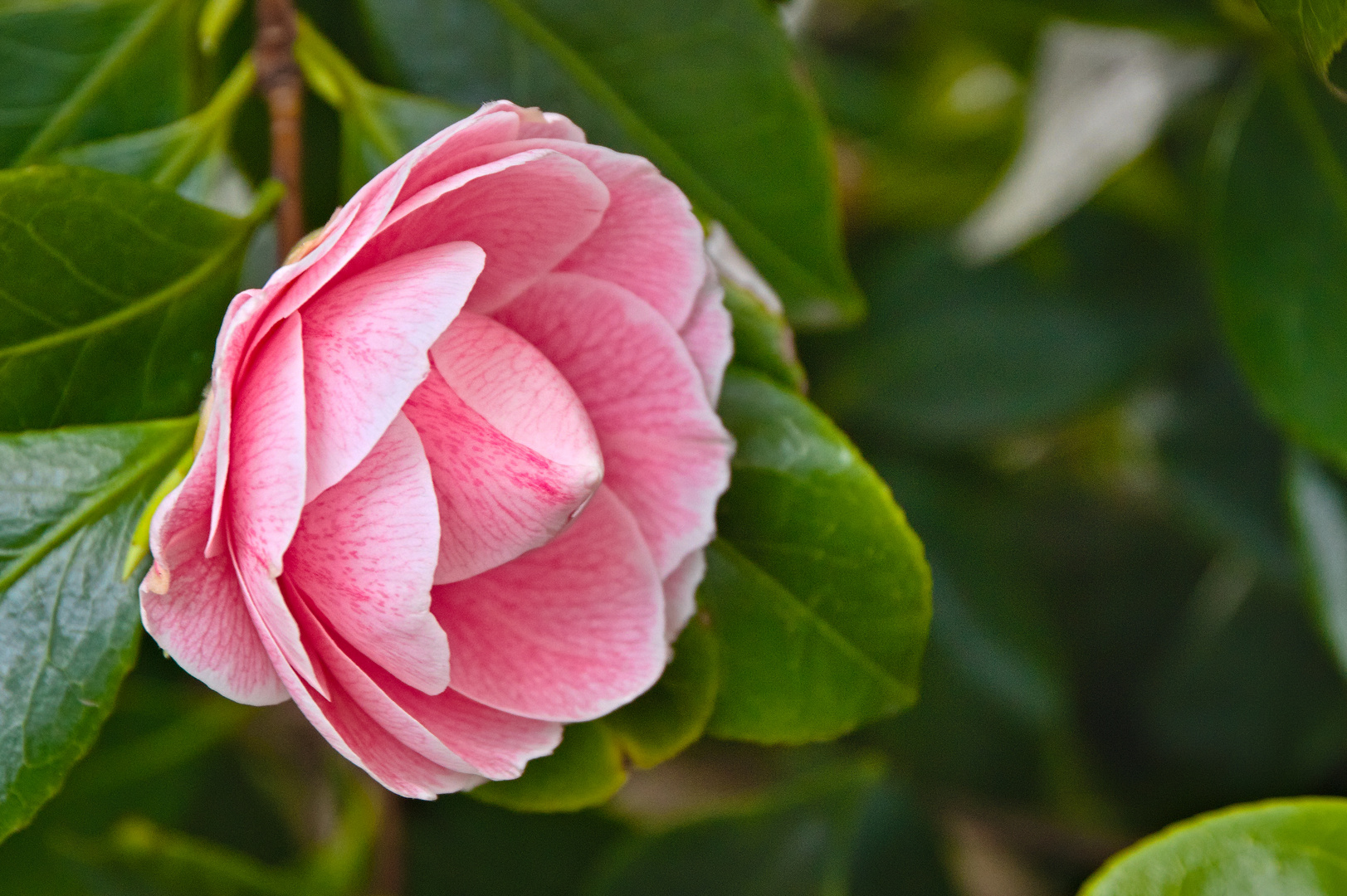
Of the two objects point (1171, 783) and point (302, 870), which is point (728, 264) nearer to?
point (302, 870)

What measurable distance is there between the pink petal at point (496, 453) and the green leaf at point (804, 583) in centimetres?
11

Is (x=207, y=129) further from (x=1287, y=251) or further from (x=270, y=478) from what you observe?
(x=1287, y=251)

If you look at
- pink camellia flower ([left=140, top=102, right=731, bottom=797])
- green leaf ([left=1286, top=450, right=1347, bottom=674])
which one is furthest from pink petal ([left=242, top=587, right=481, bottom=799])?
green leaf ([left=1286, top=450, right=1347, bottom=674])

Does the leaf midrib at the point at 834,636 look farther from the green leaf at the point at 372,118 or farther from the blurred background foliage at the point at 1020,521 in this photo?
the blurred background foliage at the point at 1020,521

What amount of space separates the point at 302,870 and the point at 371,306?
0.72m

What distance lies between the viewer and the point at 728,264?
45cm

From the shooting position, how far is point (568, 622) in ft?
1.33

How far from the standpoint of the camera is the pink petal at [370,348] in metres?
0.32

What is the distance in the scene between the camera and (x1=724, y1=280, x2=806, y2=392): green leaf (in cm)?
45

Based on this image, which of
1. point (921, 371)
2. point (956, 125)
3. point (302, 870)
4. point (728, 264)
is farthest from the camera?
point (956, 125)

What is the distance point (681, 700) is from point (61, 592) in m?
0.23

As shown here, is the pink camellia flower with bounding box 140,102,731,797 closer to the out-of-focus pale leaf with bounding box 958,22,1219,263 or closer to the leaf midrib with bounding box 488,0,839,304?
the leaf midrib with bounding box 488,0,839,304

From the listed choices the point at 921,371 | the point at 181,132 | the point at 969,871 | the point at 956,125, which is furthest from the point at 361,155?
the point at 969,871

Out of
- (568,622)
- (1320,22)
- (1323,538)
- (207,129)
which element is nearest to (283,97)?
(207,129)
